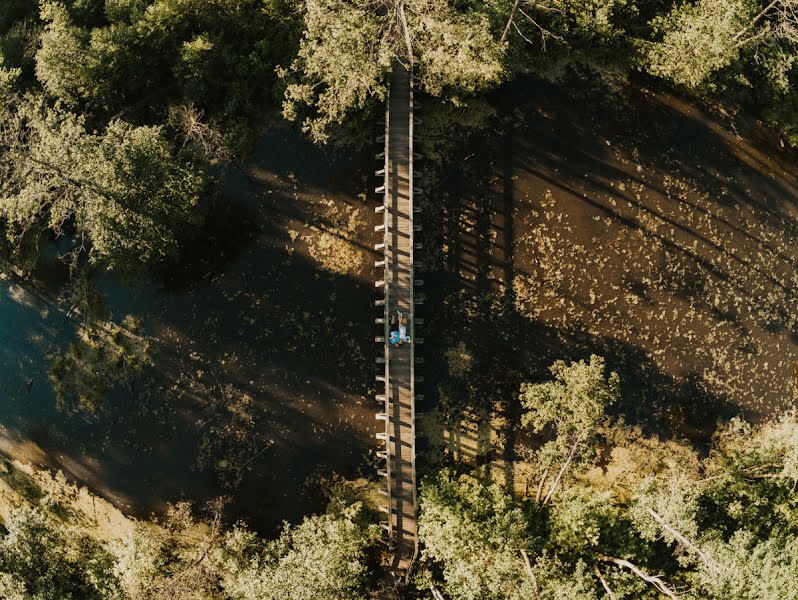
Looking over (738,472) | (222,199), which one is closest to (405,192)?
(222,199)

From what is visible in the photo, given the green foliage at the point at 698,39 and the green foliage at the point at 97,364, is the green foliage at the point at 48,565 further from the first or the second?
the green foliage at the point at 698,39

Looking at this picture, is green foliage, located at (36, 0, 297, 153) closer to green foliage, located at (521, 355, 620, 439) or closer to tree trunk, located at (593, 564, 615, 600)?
green foliage, located at (521, 355, 620, 439)

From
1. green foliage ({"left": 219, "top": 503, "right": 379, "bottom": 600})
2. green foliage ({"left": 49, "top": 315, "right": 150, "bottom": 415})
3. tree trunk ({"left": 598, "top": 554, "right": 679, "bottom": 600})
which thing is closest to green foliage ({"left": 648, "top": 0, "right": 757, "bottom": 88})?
tree trunk ({"left": 598, "top": 554, "right": 679, "bottom": 600})

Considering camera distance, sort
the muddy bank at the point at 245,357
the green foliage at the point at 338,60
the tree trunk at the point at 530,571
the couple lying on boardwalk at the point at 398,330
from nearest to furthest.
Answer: the tree trunk at the point at 530,571 → the green foliage at the point at 338,60 → the couple lying on boardwalk at the point at 398,330 → the muddy bank at the point at 245,357

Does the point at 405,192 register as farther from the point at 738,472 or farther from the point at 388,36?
the point at 738,472

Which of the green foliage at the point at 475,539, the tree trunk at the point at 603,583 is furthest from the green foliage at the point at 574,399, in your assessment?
the tree trunk at the point at 603,583

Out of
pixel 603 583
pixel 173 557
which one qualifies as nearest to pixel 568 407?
pixel 603 583
